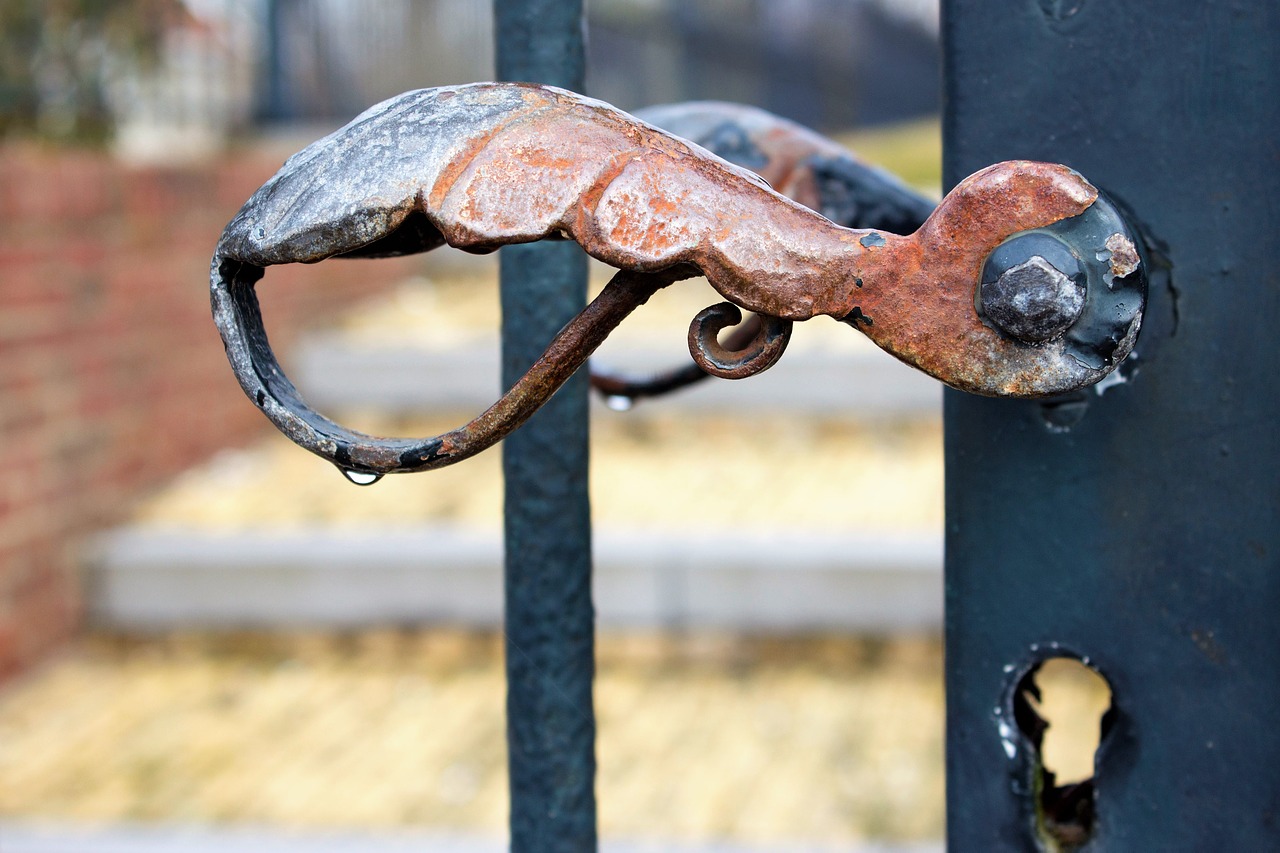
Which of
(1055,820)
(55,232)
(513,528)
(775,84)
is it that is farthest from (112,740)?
(775,84)

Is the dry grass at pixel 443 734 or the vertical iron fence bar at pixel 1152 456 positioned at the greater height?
the vertical iron fence bar at pixel 1152 456

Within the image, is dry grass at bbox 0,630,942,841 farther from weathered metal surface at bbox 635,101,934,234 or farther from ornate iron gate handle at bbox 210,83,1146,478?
ornate iron gate handle at bbox 210,83,1146,478

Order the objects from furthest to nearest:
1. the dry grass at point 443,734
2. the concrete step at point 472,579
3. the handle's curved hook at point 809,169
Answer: the concrete step at point 472,579
the dry grass at point 443,734
the handle's curved hook at point 809,169

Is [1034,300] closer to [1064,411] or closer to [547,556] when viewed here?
[1064,411]

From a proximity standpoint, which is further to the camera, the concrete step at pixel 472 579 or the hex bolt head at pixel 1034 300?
the concrete step at pixel 472 579

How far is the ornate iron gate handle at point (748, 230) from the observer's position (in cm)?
33

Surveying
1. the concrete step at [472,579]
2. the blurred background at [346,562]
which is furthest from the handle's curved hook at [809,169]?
the concrete step at [472,579]

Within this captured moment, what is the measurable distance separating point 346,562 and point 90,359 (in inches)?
32.2

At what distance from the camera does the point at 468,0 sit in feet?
20.2

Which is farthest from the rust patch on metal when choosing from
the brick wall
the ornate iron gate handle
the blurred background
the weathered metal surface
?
the brick wall

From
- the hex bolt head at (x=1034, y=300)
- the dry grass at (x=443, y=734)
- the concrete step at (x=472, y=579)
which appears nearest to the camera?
the hex bolt head at (x=1034, y=300)

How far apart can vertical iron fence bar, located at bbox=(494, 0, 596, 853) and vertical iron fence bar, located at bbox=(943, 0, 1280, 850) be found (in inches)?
7.0

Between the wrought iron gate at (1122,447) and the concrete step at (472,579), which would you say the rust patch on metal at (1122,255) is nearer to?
the wrought iron gate at (1122,447)

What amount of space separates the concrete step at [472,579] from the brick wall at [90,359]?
161 millimetres
